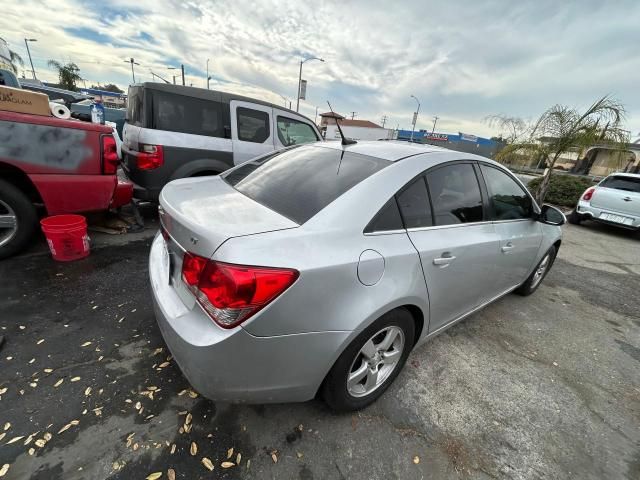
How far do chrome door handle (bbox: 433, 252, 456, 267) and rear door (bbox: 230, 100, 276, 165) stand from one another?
388cm

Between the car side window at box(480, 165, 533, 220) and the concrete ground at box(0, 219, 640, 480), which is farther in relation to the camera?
the car side window at box(480, 165, 533, 220)

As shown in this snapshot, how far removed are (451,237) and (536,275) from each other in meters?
2.49

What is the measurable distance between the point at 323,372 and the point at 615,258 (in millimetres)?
7277

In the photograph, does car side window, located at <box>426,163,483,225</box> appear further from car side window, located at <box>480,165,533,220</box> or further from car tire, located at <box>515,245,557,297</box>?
car tire, located at <box>515,245,557,297</box>

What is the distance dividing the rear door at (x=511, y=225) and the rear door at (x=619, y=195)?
250 inches

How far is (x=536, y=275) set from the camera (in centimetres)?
385

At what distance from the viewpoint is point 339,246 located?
1.57 meters

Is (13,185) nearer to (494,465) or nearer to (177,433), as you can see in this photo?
(177,433)

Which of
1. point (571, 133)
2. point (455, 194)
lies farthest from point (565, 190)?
point (455, 194)

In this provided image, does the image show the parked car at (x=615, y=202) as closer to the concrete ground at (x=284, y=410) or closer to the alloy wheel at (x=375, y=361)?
the concrete ground at (x=284, y=410)

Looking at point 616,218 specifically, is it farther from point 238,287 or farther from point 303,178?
point 238,287

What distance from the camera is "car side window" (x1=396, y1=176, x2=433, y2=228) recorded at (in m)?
1.91

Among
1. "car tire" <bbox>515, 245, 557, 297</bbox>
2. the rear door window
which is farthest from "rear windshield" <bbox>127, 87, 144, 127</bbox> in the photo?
"car tire" <bbox>515, 245, 557, 297</bbox>

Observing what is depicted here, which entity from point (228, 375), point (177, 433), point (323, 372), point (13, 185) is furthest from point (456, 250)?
point (13, 185)
